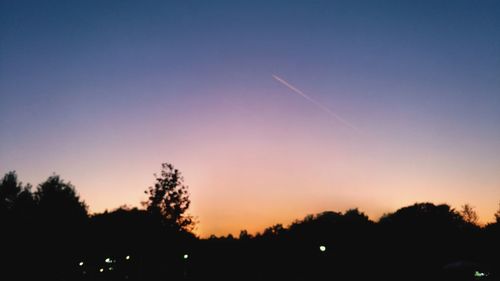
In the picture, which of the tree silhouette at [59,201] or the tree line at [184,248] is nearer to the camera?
the tree line at [184,248]

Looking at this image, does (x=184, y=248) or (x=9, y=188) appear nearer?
(x=9, y=188)

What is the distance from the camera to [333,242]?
44000mm

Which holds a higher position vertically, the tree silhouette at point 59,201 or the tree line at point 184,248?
the tree silhouette at point 59,201

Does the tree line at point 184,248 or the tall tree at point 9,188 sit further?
the tall tree at point 9,188

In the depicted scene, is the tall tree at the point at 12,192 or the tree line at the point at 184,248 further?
the tall tree at the point at 12,192

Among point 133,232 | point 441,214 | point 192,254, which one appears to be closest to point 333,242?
point 192,254

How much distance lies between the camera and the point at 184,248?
58344 mm

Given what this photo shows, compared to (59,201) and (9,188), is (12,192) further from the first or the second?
(59,201)

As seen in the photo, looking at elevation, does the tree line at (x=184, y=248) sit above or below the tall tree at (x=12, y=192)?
below

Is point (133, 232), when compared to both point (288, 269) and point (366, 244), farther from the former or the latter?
point (366, 244)

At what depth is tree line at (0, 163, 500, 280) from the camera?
38.7m

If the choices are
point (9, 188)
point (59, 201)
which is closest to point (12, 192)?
point (9, 188)

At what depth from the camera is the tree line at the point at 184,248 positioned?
127 ft

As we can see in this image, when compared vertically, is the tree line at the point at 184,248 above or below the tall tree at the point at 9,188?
below
